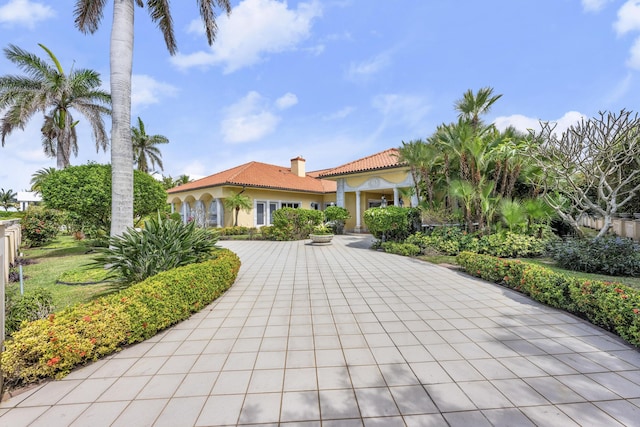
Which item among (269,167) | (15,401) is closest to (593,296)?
(15,401)

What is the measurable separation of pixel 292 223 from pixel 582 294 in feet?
45.8

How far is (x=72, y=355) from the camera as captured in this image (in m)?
3.06

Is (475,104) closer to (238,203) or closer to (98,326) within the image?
(98,326)

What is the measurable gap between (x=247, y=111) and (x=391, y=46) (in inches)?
290

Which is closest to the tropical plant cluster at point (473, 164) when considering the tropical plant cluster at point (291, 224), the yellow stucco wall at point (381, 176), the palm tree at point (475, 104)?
the palm tree at point (475, 104)

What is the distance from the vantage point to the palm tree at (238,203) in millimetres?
19297

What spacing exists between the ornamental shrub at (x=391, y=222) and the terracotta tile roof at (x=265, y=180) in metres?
9.03

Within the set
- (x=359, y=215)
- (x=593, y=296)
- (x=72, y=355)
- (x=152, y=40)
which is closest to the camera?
(x=72, y=355)

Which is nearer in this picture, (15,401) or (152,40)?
(15,401)

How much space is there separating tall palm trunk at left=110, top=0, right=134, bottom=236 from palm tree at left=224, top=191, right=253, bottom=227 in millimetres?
11555

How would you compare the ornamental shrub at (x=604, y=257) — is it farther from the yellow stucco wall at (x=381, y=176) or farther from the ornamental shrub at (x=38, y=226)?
the ornamental shrub at (x=38, y=226)

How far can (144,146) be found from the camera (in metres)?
32.7

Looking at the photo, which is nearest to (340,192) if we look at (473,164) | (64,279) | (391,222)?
(391,222)

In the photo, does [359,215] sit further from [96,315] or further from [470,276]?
[96,315]
